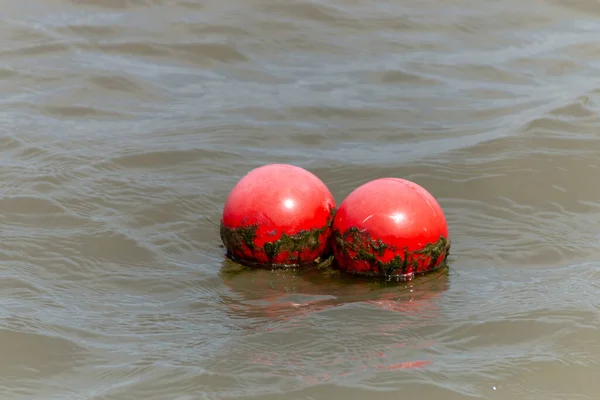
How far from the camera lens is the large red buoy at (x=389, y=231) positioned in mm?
6719

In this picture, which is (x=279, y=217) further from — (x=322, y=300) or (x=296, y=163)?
(x=296, y=163)

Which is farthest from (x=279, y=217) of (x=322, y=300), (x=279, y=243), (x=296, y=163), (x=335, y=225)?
(x=296, y=163)

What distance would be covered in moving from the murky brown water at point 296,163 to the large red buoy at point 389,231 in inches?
8.3

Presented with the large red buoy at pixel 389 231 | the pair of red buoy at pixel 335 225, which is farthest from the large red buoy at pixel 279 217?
the large red buoy at pixel 389 231

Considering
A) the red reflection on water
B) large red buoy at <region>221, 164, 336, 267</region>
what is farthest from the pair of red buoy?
the red reflection on water

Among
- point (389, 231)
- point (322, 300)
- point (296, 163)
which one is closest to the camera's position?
point (322, 300)

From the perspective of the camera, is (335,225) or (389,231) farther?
(335,225)

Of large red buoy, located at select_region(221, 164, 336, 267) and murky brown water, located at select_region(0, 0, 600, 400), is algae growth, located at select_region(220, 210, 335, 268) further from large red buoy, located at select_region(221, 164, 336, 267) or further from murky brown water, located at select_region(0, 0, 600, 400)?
murky brown water, located at select_region(0, 0, 600, 400)

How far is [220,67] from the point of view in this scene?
12602 mm

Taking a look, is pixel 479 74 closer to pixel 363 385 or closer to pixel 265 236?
pixel 265 236

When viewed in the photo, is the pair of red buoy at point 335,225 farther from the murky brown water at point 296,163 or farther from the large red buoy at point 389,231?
the murky brown water at point 296,163

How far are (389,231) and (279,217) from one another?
36.3 inches

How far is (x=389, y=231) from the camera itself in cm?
670

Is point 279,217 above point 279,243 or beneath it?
above
